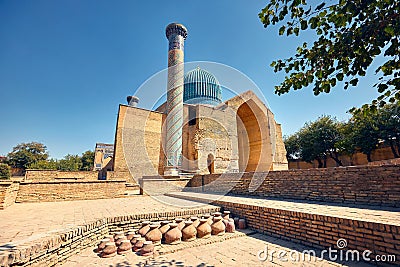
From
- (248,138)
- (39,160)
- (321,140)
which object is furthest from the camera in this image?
(39,160)

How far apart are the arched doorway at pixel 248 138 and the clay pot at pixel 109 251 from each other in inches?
476

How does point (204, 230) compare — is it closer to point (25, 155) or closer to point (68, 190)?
point (68, 190)

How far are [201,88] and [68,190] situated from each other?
1491 centimetres

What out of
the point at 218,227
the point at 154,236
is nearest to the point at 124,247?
the point at 154,236

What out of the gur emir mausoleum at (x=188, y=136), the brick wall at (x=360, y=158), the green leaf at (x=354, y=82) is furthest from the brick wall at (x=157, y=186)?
the brick wall at (x=360, y=158)

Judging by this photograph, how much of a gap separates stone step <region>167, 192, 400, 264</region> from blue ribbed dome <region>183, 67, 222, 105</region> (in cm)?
1572

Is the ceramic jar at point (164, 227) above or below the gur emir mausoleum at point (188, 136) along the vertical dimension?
below

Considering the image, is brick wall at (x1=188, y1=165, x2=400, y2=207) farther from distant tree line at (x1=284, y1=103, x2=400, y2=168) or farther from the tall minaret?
the tall minaret

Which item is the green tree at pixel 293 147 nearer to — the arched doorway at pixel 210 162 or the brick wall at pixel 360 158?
the brick wall at pixel 360 158

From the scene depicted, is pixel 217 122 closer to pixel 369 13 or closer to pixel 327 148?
pixel 327 148

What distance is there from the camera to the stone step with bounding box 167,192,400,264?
229 cm

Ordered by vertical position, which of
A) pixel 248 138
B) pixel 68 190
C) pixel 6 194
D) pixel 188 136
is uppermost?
pixel 188 136

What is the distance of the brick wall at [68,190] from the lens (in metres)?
6.23

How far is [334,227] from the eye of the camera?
2.75 meters
